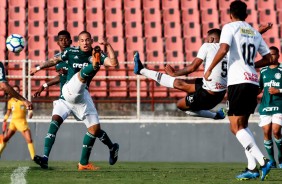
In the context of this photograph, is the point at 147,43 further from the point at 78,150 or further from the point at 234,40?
the point at 234,40

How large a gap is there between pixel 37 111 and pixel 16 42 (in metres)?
4.55

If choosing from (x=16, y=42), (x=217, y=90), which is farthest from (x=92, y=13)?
(x=217, y=90)

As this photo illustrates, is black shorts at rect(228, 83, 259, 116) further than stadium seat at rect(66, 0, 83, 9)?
No

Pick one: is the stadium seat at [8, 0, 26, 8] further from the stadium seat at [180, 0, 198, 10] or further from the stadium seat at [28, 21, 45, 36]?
the stadium seat at [180, 0, 198, 10]

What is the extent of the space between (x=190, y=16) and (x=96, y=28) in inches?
103

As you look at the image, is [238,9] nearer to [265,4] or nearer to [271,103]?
[271,103]

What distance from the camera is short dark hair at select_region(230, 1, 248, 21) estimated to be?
32.1 feet

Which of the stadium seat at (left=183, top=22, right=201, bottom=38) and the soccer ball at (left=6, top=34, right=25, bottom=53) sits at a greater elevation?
the stadium seat at (left=183, top=22, right=201, bottom=38)

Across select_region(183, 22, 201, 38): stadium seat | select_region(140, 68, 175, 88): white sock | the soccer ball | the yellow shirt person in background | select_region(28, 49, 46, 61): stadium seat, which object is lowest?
the yellow shirt person in background

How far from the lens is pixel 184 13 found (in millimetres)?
22312

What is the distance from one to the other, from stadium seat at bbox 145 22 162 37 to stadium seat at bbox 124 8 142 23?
0.89 feet

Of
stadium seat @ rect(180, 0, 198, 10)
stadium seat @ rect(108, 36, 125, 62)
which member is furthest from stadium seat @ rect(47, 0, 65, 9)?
stadium seat @ rect(180, 0, 198, 10)

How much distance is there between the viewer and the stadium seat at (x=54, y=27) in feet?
70.5

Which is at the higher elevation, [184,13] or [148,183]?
[184,13]
